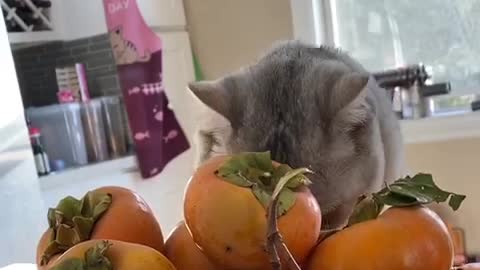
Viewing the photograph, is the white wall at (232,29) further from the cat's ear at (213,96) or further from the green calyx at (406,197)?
the green calyx at (406,197)

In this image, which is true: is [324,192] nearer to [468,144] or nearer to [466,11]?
[468,144]

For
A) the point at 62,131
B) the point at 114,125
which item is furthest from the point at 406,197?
the point at 114,125

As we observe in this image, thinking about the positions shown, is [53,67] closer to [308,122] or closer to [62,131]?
[62,131]

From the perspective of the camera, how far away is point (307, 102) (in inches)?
29.5

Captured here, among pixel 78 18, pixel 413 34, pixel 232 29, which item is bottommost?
pixel 413 34

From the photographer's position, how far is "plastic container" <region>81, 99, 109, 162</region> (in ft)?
7.47

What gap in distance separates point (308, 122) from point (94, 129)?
1.69m

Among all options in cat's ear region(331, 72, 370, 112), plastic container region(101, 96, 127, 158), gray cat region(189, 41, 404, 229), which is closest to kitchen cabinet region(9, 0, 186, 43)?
plastic container region(101, 96, 127, 158)

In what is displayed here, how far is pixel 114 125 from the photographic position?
237 cm

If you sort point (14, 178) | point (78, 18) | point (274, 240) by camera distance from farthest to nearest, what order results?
point (78, 18), point (14, 178), point (274, 240)

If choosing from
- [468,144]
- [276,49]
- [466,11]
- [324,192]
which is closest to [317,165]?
[324,192]

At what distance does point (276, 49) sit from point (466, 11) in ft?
5.56

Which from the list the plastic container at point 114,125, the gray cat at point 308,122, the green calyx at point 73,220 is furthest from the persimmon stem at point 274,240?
the plastic container at point 114,125

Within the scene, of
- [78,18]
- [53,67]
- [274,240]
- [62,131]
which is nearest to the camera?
[274,240]
